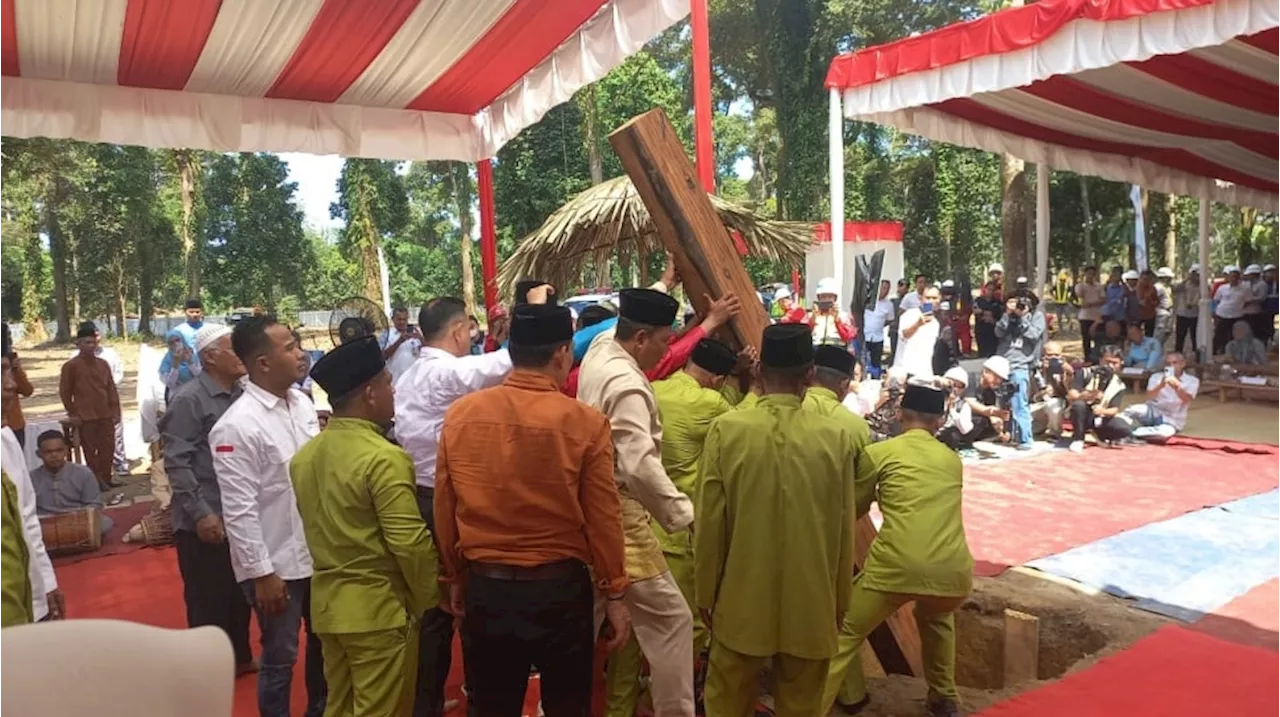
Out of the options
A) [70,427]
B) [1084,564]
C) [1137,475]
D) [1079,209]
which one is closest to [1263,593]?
[1084,564]

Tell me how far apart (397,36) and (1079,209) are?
939 inches

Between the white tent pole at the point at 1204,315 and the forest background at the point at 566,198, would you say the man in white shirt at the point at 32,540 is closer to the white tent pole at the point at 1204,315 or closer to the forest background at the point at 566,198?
the white tent pole at the point at 1204,315

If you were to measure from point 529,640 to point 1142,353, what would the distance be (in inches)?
442

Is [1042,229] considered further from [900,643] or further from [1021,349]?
[900,643]

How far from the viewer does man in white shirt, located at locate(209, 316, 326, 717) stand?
10.1 ft

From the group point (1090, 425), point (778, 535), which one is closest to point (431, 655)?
point (778, 535)

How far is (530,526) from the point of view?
2445 mm

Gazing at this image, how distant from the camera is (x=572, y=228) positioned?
5660 mm

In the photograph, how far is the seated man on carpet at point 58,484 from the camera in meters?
6.34

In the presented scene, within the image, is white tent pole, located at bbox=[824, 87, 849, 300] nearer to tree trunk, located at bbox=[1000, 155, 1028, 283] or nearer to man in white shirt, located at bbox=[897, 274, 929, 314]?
man in white shirt, located at bbox=[897, 274, 929, 314]

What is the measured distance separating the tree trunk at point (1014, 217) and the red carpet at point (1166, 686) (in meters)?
14.2

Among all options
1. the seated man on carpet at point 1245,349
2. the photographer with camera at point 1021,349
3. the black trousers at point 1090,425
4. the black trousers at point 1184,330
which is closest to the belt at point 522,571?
the photographer with camera at point 1021,349

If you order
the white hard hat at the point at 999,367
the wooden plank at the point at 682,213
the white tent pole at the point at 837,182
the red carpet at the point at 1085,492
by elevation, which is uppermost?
the white tent pole at the point at 837,182

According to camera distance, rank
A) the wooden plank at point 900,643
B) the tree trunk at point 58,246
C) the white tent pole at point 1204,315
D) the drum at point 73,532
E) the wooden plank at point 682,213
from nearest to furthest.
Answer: the wooden plank at point 682,213 < the wooden plank at point 900,643 < the drum at point 73,532 < the white tent pole at point 1204,315 < the tree trunk at point 58,246
